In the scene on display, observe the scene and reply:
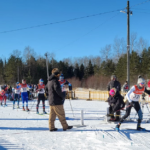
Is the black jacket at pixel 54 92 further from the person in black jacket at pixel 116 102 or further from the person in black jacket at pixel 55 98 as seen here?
the person in black jacket at pixel 116 102

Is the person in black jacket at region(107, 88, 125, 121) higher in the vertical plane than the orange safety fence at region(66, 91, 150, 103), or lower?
higher

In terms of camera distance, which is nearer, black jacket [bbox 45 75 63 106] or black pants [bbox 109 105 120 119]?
black jacket [bbox 45 75 63 106]

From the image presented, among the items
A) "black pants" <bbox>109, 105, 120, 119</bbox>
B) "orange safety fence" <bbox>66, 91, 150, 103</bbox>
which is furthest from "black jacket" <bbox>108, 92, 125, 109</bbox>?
"orange safety fence" <bbox>66, 91, 150, 103</bbox>

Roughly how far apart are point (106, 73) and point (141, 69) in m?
10.3

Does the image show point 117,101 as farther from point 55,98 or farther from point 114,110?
point 55,98

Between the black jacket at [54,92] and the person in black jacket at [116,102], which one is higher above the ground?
the black jacket at [54,92]

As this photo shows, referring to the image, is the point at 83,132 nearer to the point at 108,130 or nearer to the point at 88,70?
the point at 108,130

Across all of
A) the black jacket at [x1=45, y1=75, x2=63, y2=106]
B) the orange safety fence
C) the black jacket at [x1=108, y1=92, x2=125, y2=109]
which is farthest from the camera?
the orange safety fence

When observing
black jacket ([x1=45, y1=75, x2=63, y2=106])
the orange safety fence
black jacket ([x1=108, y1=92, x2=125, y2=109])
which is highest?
black jacket ([x1=45, y1=75, x2=63, y2=106])

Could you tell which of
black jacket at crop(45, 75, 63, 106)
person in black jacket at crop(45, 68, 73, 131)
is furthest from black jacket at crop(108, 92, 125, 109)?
black jacket at crop(45, 75, 63, 106)

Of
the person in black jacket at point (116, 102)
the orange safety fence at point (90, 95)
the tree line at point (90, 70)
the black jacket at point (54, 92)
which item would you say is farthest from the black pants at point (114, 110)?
the tree line at point (90, 70)

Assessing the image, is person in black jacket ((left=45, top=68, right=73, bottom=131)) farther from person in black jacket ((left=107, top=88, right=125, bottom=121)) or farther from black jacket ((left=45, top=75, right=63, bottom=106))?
person in black jacket ((left=107, top=88, right=125, bottom=121))

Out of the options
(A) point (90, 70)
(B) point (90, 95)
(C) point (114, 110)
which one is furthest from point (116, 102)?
(A) point (90, 70)

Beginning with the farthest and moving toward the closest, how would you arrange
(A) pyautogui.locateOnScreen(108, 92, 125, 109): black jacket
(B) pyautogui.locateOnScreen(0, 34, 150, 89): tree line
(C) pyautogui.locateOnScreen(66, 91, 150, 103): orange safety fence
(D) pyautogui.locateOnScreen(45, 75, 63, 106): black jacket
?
(B) pyautogui.locateOnScreen(0, 34, 150, 89): tree line
(C) pyautogui.locateOnScreen(66, 91, 150, 103): orange safety fence
(A) pyautogui.locateOnScreen(108, 92, 125, 109): black jacket
(D) pyautogui.locateOnScreen(45, 75, 63, 106): black jacket
